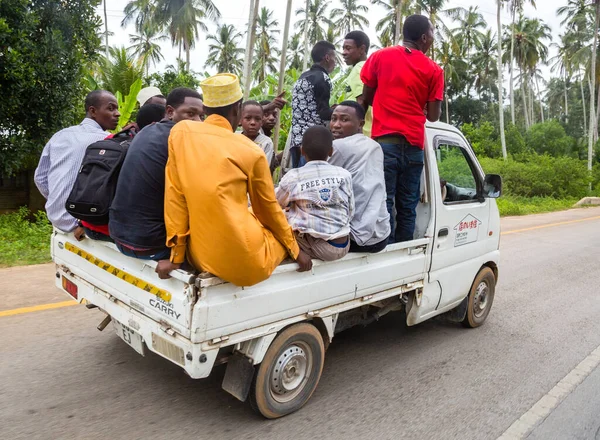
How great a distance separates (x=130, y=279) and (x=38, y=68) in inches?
268

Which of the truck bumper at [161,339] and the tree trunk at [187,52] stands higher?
the tree trunk at [187,52]

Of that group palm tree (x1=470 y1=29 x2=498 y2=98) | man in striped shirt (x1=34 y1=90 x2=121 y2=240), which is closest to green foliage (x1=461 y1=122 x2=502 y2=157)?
palm tree (x1=470 y1=29 x2=498 y2=98)

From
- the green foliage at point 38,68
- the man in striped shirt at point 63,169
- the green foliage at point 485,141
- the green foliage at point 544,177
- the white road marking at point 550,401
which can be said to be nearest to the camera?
the white road marking at point 550,401

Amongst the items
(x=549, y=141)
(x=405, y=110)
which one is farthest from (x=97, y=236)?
(x=549, y=141)

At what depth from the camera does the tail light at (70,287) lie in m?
3.51

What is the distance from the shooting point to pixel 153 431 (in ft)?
9.09

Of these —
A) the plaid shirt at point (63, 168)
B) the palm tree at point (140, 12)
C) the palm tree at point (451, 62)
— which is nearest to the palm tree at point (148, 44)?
the palm tree at point (140, 12)

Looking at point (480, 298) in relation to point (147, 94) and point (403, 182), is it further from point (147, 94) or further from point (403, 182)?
point (147, 94)

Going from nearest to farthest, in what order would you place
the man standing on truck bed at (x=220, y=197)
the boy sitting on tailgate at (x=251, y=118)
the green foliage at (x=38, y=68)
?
the man standing on truck bed at (x=220, y=197)
the boy sitting on tailgate at (x=251, y=118)
the green foliage at (x=38, y=68)

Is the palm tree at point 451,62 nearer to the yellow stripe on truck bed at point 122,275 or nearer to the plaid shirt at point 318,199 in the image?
the plaid shirt at point 318,199

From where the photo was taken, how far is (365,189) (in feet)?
11.2

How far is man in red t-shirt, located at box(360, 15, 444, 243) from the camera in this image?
379cm

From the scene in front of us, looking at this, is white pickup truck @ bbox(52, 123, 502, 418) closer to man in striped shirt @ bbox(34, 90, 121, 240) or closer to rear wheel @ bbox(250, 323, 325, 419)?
rear wheel @ bbox(250, 323, 325, 419)

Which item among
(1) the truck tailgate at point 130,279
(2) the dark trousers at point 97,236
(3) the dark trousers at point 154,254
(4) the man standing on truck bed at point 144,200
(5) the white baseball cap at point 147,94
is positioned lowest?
(1) the truck tailgate at point 130,279
